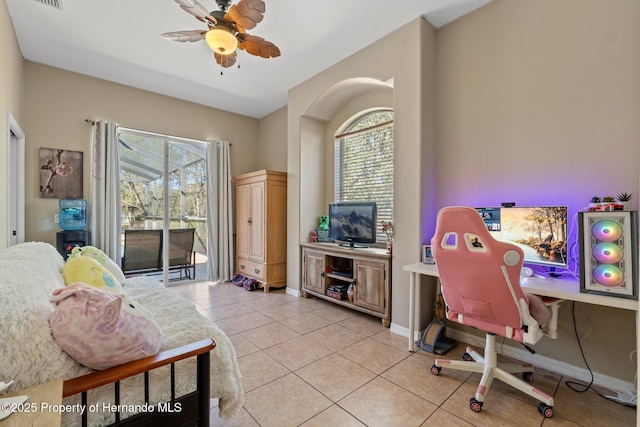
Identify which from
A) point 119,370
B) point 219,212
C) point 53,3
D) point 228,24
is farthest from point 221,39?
point 219,212

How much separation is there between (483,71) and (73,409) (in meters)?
3.31

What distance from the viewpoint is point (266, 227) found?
4.12 metres

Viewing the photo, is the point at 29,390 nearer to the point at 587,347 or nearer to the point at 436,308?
the point at 436,308

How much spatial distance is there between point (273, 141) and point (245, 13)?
3.03 m

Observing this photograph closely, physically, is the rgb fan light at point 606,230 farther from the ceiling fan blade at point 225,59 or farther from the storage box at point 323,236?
the ceiling fan blade at point 225,59

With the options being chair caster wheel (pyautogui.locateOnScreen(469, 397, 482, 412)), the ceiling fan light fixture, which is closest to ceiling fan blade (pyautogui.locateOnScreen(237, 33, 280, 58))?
the ceiling fan light fixture

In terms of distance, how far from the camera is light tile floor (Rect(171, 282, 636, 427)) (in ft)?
5.23

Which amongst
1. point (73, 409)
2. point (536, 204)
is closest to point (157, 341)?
point (73, 409)

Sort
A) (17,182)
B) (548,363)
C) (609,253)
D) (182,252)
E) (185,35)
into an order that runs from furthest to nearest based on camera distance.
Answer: (182,252) < (17,182) < (185,35) < (548,363) < (609,253)

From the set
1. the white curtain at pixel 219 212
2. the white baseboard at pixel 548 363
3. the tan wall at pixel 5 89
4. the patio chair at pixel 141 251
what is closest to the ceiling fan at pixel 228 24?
the tan wall at pixel 5 89

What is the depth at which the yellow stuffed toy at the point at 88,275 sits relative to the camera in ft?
5.99

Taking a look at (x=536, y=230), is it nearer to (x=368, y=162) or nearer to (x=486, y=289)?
(x=486, y=289)

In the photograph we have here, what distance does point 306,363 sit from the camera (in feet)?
7.09

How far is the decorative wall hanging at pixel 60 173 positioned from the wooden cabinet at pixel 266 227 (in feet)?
6.92
